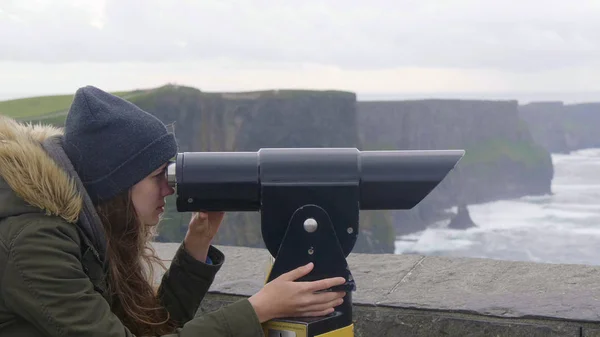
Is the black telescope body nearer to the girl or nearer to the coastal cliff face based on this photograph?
the girl

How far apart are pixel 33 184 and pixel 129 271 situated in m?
0.48

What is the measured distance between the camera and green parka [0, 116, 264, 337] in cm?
178

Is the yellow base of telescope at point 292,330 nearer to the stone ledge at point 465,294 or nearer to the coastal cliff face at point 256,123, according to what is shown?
the stone ledge at point 465,294

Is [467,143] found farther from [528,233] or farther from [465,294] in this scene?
[465,294]

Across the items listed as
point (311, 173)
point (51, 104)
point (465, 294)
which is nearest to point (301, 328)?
point (311, 173)

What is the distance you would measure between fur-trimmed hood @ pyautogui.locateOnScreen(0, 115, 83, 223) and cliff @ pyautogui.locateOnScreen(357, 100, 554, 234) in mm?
67519

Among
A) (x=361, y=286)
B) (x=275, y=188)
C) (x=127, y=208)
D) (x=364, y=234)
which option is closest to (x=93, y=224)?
(x=127, y=208)

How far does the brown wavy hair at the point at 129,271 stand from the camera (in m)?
2.11

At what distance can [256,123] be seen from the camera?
53.2m

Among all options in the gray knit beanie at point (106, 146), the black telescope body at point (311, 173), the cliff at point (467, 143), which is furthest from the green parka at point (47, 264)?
the cliff at point (467, 143)

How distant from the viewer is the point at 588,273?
3027 mm

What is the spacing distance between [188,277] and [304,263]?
1.92 ft

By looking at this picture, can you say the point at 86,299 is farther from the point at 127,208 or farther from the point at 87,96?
the point at 87,96

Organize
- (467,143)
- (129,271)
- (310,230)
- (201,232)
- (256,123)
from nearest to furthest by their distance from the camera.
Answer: (310,230) → (129,271) → (201,232) → (256,123) → (467,143)
